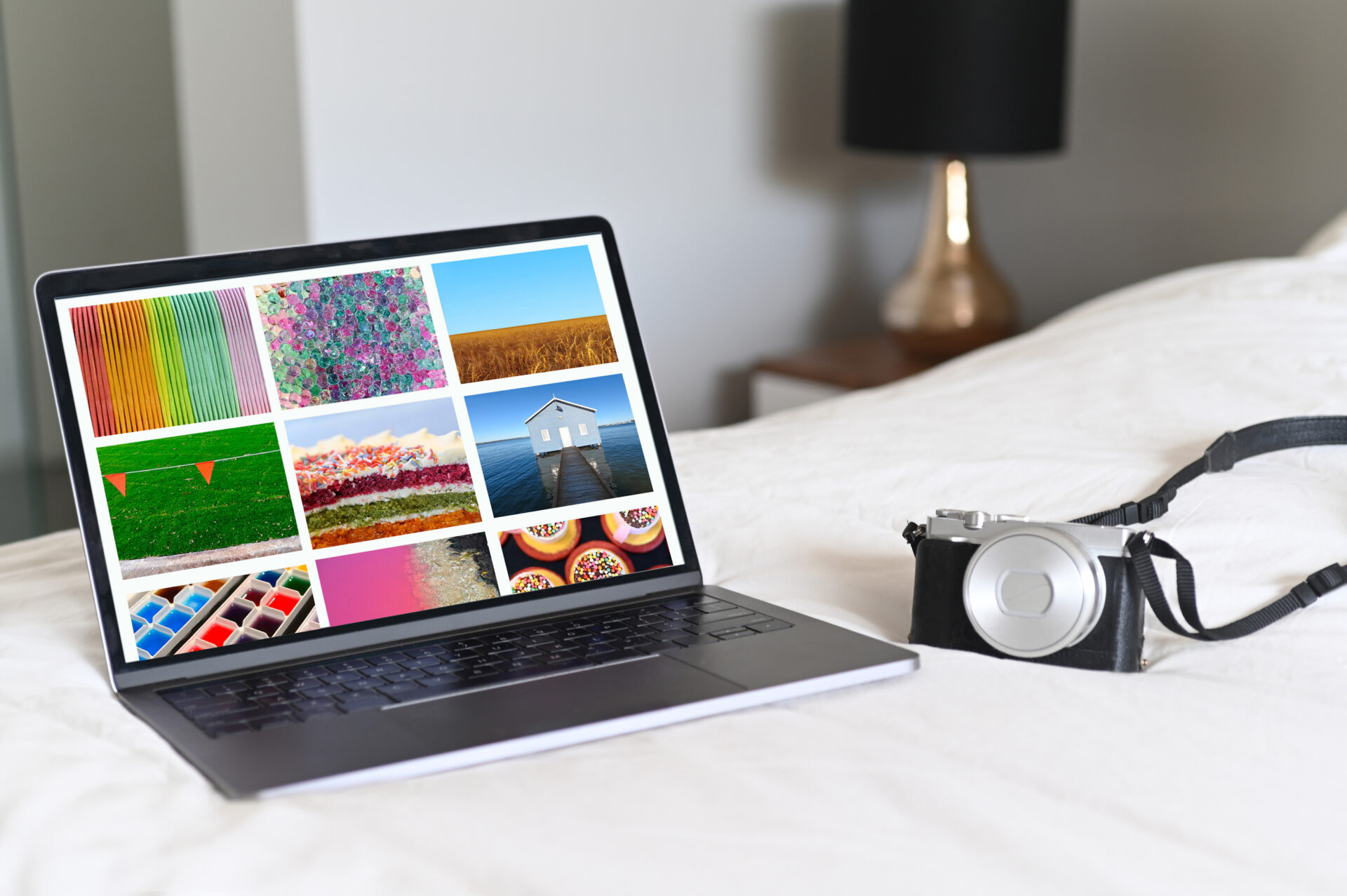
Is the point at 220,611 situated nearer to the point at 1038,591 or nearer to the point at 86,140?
the point at 1038,591

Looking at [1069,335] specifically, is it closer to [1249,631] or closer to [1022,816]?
[1249,631]

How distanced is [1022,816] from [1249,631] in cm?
26

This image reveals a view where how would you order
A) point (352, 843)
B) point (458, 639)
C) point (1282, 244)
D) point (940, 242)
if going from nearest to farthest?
point (352, 843), point (458, 639), point (1282, 244), point (940, 242)

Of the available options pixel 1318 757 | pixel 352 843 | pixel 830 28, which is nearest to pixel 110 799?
pixel 352 843

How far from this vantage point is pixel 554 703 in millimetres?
569

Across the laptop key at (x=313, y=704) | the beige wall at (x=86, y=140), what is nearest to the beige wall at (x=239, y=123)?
the beige wall at (x=86, y=140)

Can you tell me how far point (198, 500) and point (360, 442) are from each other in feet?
0.31

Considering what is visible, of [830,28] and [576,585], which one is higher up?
[830,28]

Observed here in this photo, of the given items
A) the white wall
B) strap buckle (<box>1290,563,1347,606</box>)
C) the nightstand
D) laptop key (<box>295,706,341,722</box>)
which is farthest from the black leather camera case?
the white wall

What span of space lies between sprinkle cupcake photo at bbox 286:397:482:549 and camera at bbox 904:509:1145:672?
0.28m

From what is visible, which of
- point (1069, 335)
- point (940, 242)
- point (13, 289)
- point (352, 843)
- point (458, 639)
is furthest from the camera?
point (13, 289)

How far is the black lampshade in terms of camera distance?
6.40ft

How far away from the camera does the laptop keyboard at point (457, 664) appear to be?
574 mm

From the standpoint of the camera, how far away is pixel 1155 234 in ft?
7.39
